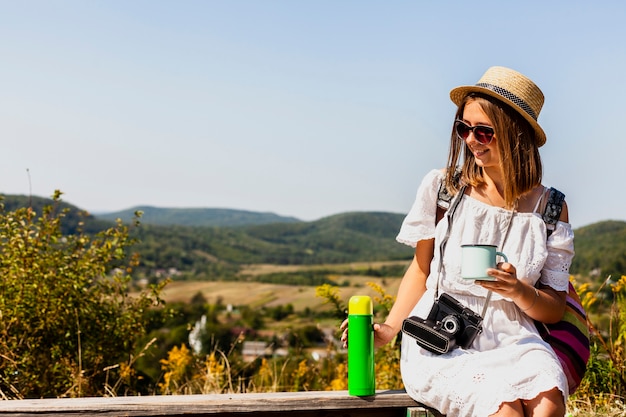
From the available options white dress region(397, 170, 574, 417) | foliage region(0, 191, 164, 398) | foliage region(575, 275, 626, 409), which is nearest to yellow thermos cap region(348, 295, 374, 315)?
white dress region(397, 170, 574, 417)

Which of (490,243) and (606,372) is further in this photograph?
(606,372)

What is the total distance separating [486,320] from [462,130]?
0.70 meters

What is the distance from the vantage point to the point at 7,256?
15.1 feet

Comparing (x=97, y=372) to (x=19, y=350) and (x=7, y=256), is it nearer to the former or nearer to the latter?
(x=19, y=350)

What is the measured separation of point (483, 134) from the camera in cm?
260

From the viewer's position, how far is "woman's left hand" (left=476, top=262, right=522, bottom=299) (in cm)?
230

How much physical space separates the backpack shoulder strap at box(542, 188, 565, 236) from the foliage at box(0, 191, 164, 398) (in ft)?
9.01

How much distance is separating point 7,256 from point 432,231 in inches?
121

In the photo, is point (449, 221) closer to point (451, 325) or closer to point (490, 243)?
point (490, 243)

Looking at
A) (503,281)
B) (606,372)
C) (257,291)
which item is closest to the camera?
(503,281)

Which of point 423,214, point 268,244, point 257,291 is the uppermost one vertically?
point 423,214

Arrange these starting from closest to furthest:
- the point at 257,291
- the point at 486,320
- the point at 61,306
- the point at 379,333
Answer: the point at 486,320
the point at 379,333
the point at 61,306
the point at 257,291

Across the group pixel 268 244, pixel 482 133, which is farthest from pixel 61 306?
pixel 268 244

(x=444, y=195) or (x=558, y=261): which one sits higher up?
(x=444, y=195)
